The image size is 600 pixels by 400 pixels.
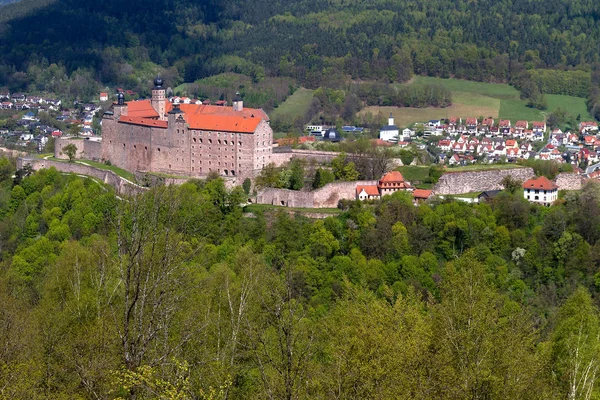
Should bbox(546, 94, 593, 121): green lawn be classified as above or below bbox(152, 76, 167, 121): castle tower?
below

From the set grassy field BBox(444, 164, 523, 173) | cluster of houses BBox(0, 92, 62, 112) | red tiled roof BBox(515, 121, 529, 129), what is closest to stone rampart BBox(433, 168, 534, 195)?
grassy field BBox(444, 164, 523, 173)

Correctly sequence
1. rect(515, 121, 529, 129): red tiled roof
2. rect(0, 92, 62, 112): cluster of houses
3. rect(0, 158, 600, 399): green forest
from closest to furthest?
rect(0, 158, 600, 399): green forest → rect(515, 121, 529, 129): red tiled roof → rect(0, 92, 62, 112): cluster of houses

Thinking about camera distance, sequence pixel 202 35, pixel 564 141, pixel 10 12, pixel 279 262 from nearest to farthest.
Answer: pixel 279 262, pixel 564 141, pixel 202 35, pixel 10 12

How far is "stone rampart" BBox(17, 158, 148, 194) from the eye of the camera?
5812 centimetres

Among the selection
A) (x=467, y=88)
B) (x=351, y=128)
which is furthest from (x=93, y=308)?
(x=467, y=88)

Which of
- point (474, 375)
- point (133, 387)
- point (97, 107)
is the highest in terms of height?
point (133, 387)

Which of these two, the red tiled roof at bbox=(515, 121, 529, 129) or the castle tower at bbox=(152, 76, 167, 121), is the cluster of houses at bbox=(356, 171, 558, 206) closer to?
the castle tower at bbox=(152, 76, 167, 121)

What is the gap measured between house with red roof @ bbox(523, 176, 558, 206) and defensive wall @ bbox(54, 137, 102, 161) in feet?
97.2

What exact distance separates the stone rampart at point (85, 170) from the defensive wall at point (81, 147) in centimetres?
231

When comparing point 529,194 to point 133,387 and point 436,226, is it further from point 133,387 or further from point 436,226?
point 133,387

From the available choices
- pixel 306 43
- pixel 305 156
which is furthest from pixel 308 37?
pixel 305 156

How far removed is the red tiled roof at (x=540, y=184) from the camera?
173 feet

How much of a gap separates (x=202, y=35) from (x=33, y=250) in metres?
106

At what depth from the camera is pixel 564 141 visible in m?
89.4
